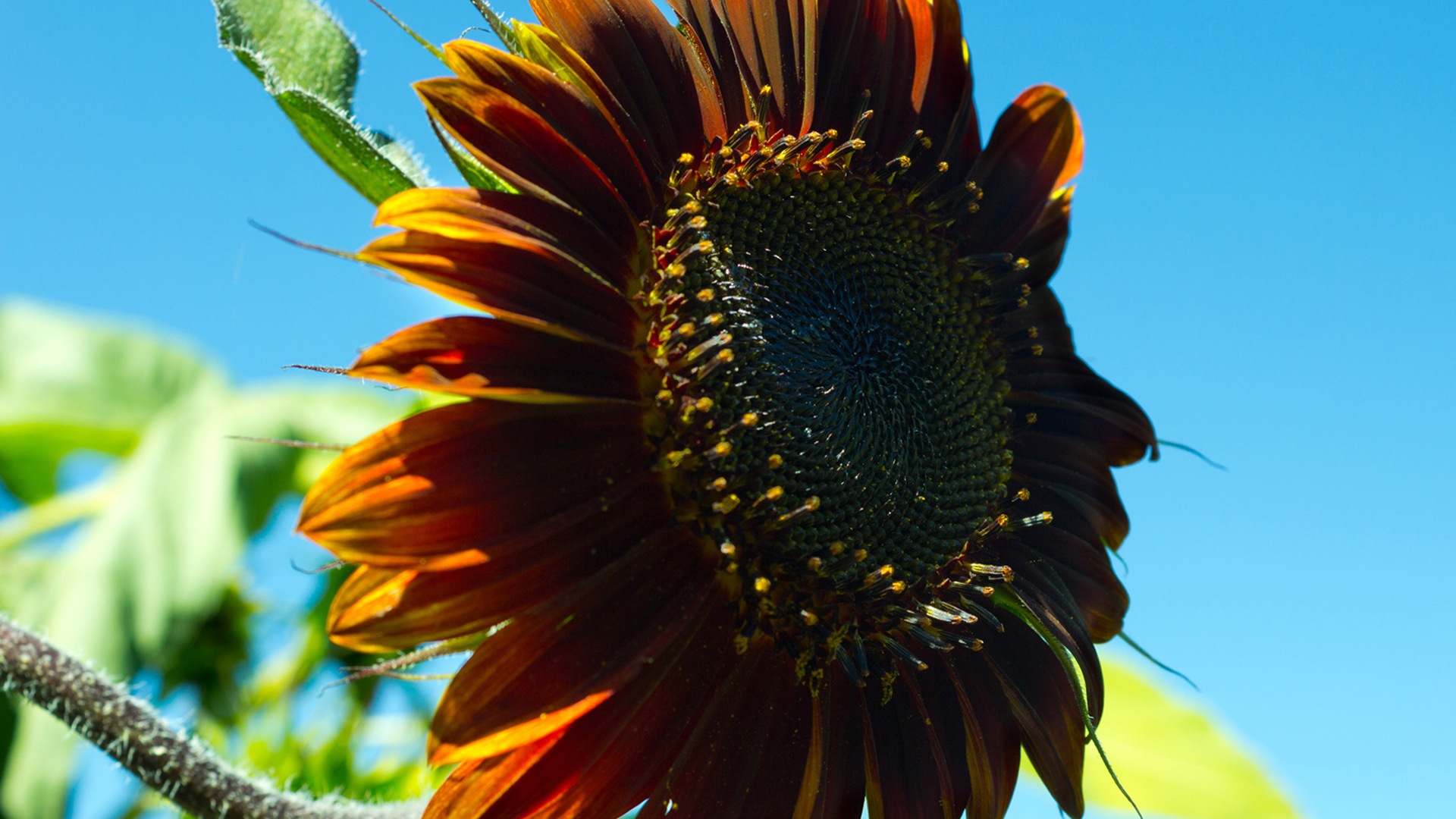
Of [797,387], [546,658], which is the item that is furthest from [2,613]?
[797,387]

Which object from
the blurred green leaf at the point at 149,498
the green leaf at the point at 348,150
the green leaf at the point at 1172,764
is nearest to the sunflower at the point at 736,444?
the green leaf at the point at 348,150

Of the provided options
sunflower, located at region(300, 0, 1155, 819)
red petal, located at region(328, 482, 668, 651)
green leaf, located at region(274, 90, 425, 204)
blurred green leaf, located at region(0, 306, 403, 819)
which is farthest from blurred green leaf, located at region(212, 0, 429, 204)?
blurred green leaf, located at region(0, 306, 403, 819)

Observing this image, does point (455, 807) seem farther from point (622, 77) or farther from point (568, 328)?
point (622, 77)

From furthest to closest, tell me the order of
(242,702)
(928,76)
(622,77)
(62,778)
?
1. (242,702)
2. (62,778)
3. (928,76)
4. (622,77)

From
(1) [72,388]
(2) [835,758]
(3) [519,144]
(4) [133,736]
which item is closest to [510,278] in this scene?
(3) [519,144]

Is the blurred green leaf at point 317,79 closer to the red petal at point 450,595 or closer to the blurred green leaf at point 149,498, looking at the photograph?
the red petal at point 450,595

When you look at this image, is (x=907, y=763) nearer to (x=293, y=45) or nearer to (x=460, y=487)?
(x=460, y=487)
